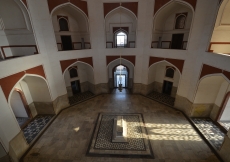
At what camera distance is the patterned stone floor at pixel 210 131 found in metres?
5.11

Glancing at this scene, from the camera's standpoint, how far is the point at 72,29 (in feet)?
27.2

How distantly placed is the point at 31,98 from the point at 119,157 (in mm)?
5921

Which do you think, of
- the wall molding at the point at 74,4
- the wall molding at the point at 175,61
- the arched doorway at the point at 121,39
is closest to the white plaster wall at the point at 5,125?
the wall molding at the point at 74,4

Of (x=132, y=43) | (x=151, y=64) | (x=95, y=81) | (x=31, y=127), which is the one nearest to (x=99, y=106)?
(x=95, y=81)

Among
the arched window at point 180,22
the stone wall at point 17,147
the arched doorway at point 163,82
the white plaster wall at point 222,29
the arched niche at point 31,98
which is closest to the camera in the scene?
the stone wall at point 17,147

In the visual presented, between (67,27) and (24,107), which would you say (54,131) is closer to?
(24,107)

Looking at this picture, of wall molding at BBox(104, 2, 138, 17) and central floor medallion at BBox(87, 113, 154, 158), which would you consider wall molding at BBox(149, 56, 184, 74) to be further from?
central floor medallion at BBox(87, 113, 154, 158)

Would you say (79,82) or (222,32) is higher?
(222,32)

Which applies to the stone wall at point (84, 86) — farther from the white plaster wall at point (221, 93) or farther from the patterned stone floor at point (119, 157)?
the white plaster wall at point (221, 93)

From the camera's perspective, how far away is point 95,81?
9000 mm

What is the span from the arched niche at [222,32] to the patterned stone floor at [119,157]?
396 cm

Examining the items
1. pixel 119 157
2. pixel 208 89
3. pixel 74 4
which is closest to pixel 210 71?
pixel 208 89

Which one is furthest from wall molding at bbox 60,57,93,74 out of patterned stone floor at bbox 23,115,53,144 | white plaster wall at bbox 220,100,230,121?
white plaster wall at bbox 220,100,230,121

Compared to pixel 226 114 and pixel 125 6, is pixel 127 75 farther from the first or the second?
pixel 226 114
